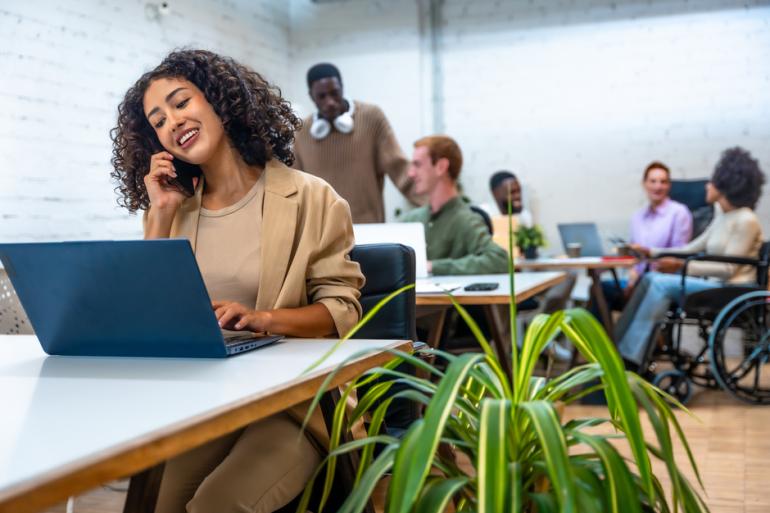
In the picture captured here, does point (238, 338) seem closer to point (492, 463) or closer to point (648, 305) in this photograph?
point (492, 463)

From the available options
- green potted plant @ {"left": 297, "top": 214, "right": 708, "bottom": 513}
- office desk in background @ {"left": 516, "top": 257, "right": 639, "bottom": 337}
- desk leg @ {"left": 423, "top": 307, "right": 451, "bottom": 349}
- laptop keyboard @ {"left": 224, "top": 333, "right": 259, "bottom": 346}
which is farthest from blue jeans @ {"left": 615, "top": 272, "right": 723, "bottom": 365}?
green potted plant @ {"left": 297, "top": 214, "right": 708, "bottom": 513}

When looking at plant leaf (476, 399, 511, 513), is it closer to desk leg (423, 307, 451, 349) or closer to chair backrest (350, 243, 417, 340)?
chair backrest (350, 243, 417, 340)

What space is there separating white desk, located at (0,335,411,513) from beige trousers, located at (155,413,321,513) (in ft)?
0.43

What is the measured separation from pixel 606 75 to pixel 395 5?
1.88 meters

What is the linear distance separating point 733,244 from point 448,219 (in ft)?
5.68

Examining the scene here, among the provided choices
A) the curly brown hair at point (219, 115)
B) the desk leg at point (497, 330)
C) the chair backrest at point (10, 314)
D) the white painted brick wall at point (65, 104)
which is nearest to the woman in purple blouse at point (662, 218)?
the desk leg at point (497, 330)

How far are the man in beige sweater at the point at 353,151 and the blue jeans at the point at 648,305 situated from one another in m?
1.38

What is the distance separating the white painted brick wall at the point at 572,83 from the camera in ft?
24.0

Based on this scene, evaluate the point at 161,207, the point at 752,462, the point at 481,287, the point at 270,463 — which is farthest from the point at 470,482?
the point at 752,462

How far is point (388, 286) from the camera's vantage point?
2.08 m

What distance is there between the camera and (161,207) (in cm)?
186

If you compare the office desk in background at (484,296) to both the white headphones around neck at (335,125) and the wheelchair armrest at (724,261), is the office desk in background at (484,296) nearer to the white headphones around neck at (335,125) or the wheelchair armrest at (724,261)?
the wheelchair armrest at (724,261)

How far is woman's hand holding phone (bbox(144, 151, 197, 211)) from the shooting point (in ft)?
6.10

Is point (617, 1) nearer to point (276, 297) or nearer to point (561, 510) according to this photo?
point (276, 297)
